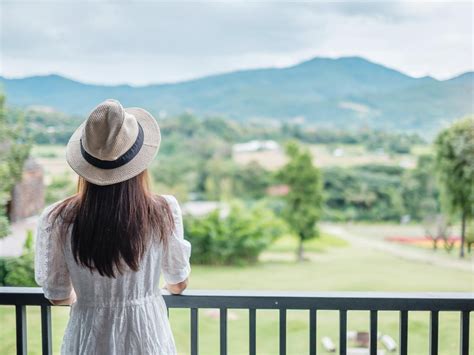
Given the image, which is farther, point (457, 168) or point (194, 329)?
point (457, 168)

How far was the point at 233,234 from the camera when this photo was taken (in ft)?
14.3

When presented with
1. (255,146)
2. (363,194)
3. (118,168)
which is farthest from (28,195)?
(118,168)

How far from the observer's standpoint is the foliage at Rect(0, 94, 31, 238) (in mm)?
3734

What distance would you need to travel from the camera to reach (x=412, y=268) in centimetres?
425

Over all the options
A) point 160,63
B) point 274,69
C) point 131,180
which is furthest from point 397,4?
point 131,180

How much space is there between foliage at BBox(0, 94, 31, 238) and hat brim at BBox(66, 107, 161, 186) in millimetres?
2765

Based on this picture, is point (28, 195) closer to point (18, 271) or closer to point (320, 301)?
point (18, 271)

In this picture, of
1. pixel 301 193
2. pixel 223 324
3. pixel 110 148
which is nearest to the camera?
pixel 110 148

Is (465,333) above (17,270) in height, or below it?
above

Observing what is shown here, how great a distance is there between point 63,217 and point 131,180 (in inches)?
6.5

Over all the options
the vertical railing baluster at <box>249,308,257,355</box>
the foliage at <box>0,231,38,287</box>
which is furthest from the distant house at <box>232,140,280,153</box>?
the vertical railing baluster at <box>249,308,257,355</box>

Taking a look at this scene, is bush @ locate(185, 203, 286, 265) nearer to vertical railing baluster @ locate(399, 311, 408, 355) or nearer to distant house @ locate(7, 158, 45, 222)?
distant house @ locate(7, 158, 45, 222)

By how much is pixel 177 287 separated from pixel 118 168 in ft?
1.23

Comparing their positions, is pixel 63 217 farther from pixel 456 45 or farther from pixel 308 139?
pixel 456 45
